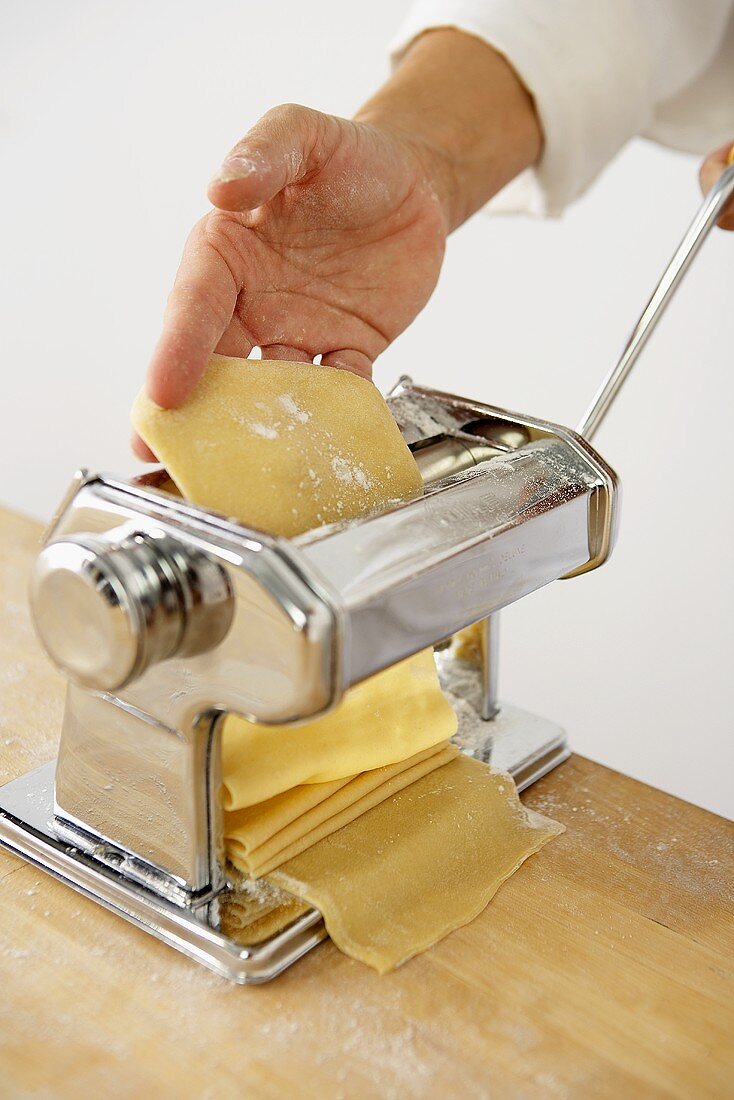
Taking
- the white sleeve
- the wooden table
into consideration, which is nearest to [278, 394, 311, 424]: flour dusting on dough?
the wooden table

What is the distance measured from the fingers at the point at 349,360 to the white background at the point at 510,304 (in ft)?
3.35

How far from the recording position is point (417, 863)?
599mm

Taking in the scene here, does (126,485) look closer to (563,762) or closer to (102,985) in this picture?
(102,985)

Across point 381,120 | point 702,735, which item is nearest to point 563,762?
point 381,120

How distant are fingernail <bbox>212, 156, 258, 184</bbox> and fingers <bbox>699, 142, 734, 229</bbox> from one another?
1.23 feet

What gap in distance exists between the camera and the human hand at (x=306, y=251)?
0.63 m

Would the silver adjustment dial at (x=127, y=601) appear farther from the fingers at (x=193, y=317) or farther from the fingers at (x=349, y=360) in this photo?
the fingers at (x=349, y=360)

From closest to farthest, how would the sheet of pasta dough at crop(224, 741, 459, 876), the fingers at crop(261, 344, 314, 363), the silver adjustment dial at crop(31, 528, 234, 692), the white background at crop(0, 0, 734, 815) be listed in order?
the silver adjustment dial at crop(31, 528, 234, 692), the sheet of pasta dough at crop(224, 741, 459, 876), the fingers at crop(261, 344, 314, 363), the white background at crop(0, 0, 734, 815)

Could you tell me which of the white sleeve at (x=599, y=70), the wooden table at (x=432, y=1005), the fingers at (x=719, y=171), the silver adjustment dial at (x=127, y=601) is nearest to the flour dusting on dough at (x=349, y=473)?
the silver adjustment dial at (x=127, y=601)

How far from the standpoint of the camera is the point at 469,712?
2.51 ft

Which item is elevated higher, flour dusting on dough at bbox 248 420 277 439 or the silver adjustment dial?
flour dusting on dough at bbox 248 420 277 439

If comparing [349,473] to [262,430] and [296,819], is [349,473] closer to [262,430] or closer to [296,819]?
[262,430]

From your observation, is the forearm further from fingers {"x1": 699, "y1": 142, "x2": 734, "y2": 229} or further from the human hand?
fingers {"x1": 699, "y1": 142, "x2": 734, "y2": 229}

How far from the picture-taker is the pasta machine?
469 mm
